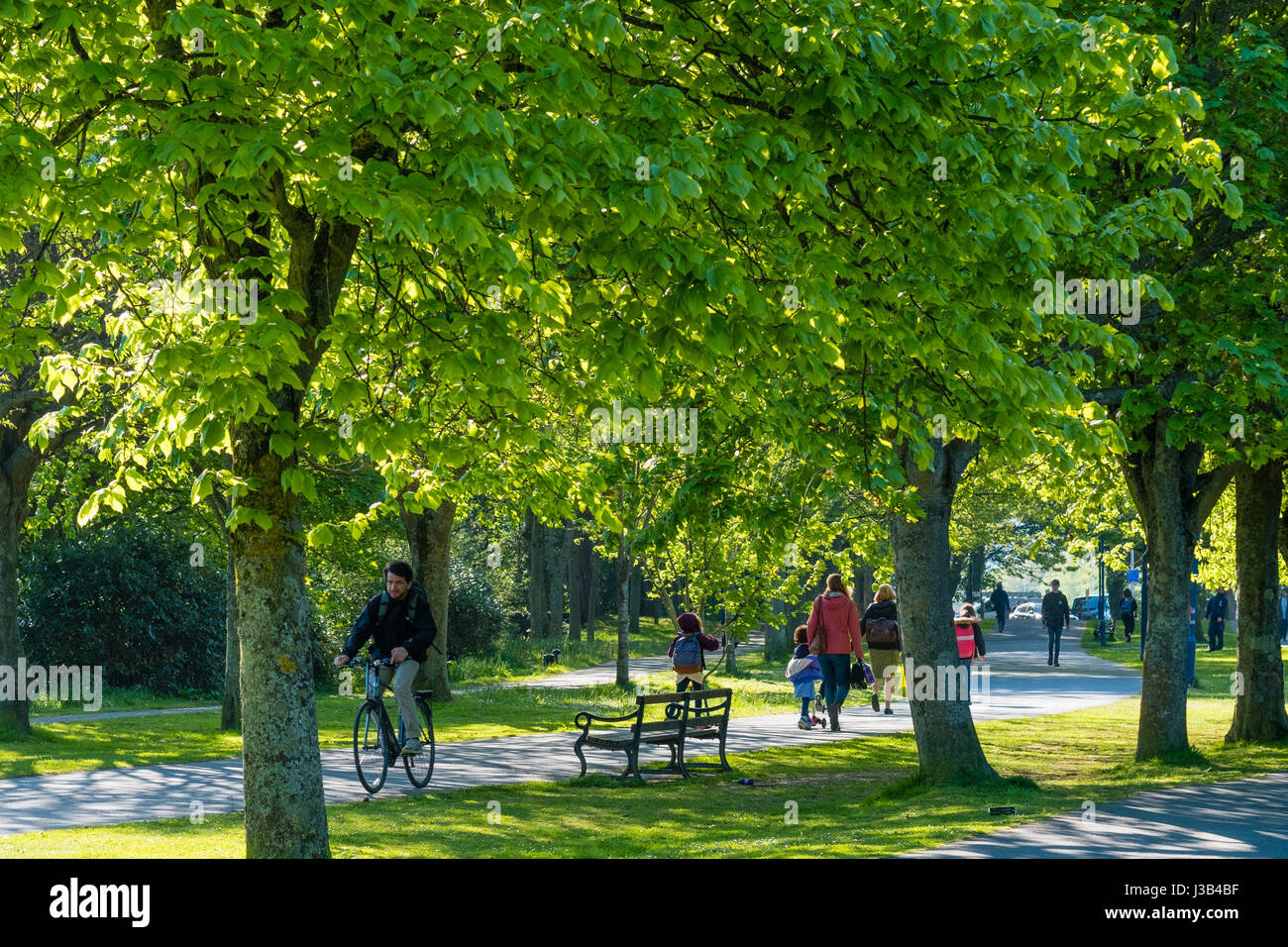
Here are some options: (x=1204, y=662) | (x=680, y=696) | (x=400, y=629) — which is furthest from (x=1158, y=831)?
(x=1204, y=662)

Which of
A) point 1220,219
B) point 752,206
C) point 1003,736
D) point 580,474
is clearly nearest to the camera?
point 752,206

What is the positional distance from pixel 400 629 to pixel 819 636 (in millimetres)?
7379

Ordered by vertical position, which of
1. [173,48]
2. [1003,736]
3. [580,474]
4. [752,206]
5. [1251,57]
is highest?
[1251,57]

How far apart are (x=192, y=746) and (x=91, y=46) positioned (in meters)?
11.4

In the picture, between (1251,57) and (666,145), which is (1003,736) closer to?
(1251,57)

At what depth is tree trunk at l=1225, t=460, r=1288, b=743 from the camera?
1678 cm

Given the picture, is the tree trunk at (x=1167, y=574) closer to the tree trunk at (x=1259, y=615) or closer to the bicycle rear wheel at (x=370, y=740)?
the tree trunk at (x=1259, y=615)

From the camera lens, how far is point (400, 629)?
12.4 meters

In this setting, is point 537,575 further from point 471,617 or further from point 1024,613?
point 1024,613

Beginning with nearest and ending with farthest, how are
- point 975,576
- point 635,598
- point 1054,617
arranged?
point 1054,617 → point 635,598 → point 975,576

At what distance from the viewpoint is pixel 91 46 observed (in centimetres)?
782

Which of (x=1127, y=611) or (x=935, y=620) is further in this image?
(x=1127, y=611)

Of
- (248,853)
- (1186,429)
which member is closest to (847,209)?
(248,853)

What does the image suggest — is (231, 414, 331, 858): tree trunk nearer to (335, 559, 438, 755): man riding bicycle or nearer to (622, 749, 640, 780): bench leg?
(335, 559, 438, 755): man riding bicycle
